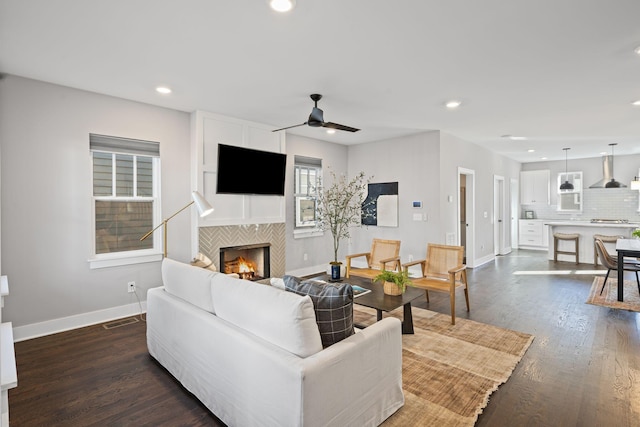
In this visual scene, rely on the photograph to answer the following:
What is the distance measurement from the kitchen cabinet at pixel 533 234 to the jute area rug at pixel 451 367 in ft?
23.1

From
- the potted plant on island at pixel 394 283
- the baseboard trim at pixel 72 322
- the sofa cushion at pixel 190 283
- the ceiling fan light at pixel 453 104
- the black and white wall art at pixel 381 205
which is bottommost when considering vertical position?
the baseboard trim at pixel 72 322

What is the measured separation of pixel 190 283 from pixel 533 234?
981 centimetres

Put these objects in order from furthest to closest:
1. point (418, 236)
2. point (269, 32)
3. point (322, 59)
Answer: point (418, 236) < point (322, 59) < point (269, 32)

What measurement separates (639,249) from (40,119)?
282 inches

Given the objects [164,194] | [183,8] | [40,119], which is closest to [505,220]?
[164,194]

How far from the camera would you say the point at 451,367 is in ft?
9.09

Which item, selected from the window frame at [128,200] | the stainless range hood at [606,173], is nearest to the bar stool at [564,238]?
the stainless range hood at [606,173]

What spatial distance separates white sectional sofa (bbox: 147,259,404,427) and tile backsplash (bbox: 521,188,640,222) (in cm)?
965

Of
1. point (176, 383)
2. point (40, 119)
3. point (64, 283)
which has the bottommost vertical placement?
point (176, 383)

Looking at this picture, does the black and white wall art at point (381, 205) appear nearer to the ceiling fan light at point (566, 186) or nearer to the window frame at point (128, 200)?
the window frame at point (128, 200)

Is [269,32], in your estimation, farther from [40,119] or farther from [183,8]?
[40,119]

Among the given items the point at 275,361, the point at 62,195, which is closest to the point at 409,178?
the point at 275,361

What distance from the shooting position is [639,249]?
13.9 feet

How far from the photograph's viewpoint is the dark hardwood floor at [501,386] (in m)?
2.15
